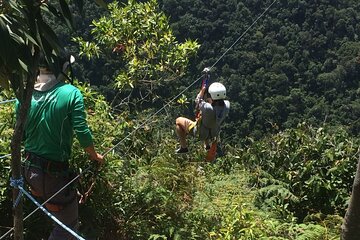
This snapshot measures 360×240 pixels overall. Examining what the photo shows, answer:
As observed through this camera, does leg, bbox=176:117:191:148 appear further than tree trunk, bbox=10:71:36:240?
Yes

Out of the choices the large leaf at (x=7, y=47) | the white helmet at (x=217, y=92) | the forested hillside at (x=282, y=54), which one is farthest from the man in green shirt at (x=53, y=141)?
the forested hillside at (x=282, y=54)

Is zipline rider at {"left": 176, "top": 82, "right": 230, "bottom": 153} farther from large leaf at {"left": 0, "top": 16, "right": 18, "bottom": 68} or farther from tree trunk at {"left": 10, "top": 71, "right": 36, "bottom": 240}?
large leaf at {"left": 0, "top": 16, "right": 18, "bottom": 68}

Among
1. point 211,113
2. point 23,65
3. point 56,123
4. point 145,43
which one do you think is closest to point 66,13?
point 23,65

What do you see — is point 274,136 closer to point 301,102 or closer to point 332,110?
point 332,110

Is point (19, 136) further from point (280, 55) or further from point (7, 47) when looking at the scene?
point (280, 55)

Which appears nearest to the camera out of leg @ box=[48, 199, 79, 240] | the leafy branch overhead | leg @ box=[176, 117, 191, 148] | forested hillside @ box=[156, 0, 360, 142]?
leg @ box=[48, 199, 79, 240]

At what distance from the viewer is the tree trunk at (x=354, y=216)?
7.53 feet

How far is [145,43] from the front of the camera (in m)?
7.03

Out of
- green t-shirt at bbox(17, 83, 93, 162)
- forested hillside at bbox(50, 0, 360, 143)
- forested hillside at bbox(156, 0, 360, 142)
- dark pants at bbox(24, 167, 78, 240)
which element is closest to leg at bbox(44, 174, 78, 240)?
dark pants at bbox(24, 167, 78, 240)

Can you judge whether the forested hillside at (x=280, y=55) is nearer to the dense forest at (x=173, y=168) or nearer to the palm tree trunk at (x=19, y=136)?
the dense forest at (x=173, y=168)

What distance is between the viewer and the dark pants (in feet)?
11.4

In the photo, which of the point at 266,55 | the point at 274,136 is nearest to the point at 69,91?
the point at 274,136

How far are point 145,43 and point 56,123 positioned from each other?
12.4 feet

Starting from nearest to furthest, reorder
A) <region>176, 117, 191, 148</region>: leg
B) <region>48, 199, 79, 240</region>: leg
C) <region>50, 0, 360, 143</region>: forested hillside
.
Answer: <region>48, 199, 79, 240</region>: leg, <region>176, 117, 191, 148</region>: leg, <region>50, 0, 360, 143</region>: forested hillside
